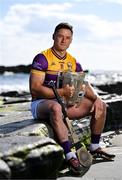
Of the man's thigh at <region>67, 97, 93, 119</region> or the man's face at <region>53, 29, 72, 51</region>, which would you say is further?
the man's thigh at <region>67, 97, 93, 119</region>

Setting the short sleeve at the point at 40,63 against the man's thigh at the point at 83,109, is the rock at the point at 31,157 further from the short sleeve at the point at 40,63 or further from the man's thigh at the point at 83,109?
the man's thigh at the point at 83,109

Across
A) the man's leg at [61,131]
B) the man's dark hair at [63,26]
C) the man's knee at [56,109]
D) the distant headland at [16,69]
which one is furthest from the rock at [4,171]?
the distant headland at [16,69]

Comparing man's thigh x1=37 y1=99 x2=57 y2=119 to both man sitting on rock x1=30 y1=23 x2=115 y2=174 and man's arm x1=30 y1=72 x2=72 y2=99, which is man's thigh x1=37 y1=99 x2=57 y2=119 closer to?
man sitting on rock x1=30 y1=23 x2=115 y2=174

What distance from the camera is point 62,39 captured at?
641 cm

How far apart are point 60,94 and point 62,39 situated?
0.69 m

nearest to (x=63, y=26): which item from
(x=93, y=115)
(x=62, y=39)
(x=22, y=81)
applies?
(x=62, y=39)

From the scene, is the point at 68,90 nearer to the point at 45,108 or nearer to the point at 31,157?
the point at 45,108

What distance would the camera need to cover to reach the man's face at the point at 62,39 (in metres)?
6.39

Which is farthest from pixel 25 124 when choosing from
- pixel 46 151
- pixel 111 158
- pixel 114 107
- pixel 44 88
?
pixel 114 107

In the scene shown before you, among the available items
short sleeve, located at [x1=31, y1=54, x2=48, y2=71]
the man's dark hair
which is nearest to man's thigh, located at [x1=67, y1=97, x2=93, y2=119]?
short sleeve, located at [x1=31, y1=54, x2=48, y2=71]

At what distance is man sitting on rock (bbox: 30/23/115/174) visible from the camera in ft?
19.2

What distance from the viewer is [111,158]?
6422mm

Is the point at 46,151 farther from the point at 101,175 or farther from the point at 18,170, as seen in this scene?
the point at 101,175

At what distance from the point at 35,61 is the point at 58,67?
323mm
